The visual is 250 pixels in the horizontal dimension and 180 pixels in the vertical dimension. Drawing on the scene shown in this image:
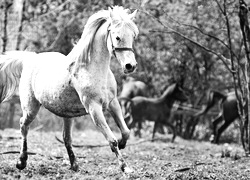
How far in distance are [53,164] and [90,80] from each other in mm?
2240

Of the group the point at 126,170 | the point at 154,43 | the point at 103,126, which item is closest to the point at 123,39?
the point at 103,126

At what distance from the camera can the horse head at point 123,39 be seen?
544 cm

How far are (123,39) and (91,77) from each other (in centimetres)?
65

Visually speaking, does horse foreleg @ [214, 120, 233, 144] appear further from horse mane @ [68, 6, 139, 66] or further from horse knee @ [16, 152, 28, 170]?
horse mane @ [68, 6, 139, 66]

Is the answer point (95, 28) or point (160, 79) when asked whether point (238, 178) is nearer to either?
point (95, 28)

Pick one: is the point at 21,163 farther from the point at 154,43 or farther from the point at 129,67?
the point at 154,43

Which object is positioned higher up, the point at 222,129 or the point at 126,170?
the point at 126,170

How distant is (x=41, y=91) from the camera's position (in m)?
6.41

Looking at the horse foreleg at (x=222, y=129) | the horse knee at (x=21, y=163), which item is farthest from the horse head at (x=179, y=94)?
the horse knee at (x=21, y=163)

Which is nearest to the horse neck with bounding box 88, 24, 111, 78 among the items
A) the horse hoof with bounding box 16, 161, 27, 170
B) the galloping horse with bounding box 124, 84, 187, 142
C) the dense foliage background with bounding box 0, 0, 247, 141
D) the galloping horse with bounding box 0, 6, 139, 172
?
the galloping horse with bounding box 0, 6, 139, 172

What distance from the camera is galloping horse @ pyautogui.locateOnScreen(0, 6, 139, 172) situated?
18.4ft

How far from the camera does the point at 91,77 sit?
5852mm

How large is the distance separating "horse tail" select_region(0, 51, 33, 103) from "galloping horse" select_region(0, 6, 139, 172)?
0.57m

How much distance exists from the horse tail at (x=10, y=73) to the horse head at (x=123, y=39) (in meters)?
2.15
